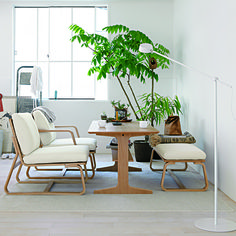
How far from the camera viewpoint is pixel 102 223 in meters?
2.61

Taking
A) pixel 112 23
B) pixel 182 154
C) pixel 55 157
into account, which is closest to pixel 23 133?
pixel 55 157

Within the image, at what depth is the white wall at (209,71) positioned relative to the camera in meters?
3.33

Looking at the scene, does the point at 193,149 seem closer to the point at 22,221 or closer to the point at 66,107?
the point at 22,221

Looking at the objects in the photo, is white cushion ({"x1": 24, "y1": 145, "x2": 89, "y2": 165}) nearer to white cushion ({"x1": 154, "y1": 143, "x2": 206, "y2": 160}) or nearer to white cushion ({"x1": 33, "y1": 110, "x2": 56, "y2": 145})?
white cushion ({"x1": 33, "y1": 110, "x2": 56, "y2": 145})

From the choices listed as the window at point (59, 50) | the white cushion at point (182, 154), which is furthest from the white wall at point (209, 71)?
the window at point (59, 50)

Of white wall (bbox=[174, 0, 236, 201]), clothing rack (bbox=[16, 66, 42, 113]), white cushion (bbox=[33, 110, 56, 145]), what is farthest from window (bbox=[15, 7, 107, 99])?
white cushion (bbox=[33, 110, 56, 145])

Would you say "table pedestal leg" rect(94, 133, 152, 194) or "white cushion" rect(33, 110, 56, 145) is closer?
"table pedestal leg" rect(94, 133, 152, 194)

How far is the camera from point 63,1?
20.6ft

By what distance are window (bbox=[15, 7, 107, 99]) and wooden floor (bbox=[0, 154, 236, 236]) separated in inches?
151

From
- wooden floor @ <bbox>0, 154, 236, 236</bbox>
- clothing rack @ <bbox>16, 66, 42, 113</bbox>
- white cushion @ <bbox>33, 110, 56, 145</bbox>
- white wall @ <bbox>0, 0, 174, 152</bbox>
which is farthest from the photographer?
white wall @ <bbox>0, 0, 174, 152</bbox>

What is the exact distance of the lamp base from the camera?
2.46 m

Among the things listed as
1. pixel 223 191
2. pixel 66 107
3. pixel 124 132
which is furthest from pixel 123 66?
pixel 223 191

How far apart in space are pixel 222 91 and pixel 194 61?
1238 mm

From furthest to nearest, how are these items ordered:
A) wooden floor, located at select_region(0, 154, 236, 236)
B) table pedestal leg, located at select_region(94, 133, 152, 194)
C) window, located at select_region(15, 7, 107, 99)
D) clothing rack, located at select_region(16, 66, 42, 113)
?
window, located at select_region(15, 7, 107, 99) < clothing rack, located at select_region(16, 66, 42, 113) < table pedestal leg, located at select_region(94, 133, 152, 194) < wooden floor, located at select_region(0, 154, 236, 236)
